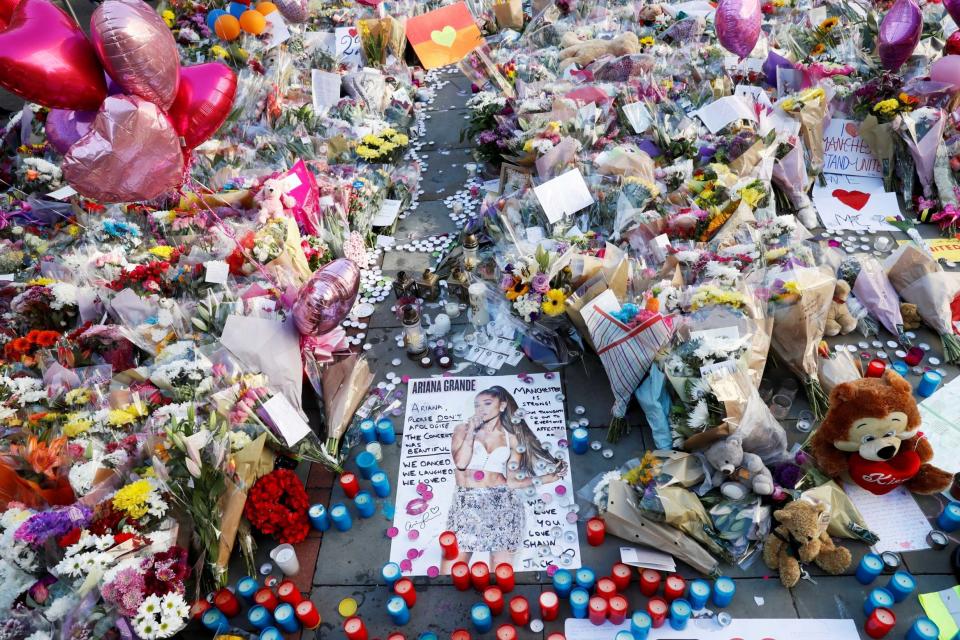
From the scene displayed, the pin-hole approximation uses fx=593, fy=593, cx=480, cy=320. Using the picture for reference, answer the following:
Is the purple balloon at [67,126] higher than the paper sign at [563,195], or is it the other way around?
the purple balloon at [67,126]

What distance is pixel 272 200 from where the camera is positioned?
15.0 feet

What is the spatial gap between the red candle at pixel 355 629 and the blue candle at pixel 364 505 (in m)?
0.63

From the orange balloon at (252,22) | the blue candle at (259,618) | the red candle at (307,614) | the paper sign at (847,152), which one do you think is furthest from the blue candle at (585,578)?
the orange balloon at (252,22)

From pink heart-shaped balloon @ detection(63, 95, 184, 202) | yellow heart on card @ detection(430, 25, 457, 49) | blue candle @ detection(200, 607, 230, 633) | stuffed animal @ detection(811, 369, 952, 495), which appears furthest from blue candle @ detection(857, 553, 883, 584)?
yellow heart on card @ detection(430, 25, 457, 49)

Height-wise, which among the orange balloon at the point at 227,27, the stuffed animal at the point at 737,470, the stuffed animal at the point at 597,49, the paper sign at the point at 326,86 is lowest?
the stuffed animal at the point at 737,470

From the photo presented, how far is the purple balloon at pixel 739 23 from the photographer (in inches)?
199

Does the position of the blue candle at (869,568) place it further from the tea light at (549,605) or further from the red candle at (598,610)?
the tea light at (549,605)

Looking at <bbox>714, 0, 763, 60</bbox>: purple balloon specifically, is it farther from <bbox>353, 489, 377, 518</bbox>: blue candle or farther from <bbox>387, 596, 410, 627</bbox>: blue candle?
<bbox>387, 596, 410, 627</bbox>: blue candle

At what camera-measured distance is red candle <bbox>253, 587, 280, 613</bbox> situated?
9.51 feet

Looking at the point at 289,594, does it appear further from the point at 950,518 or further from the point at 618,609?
the point at 950,518

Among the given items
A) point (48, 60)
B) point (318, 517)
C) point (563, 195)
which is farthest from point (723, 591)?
point (48, 60)

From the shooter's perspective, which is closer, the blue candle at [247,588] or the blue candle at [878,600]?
the blue candle at [878,600]

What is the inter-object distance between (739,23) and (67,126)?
16.7ft

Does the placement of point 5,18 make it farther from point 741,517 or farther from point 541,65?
point 741,517
